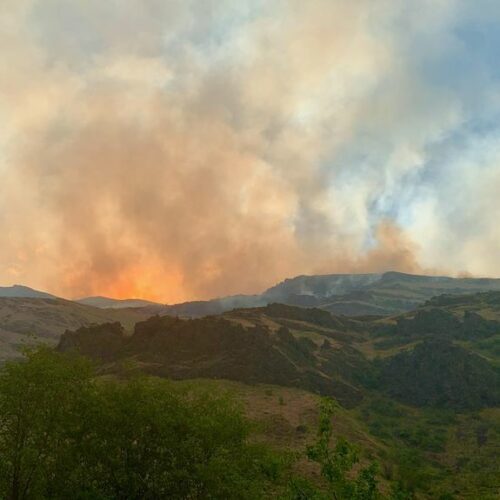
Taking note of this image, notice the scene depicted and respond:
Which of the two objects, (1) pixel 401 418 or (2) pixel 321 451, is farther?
(1) pixel 401 418

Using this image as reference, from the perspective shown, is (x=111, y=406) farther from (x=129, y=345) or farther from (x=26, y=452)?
(x=129, y=345)

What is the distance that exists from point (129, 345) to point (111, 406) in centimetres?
A: 8656

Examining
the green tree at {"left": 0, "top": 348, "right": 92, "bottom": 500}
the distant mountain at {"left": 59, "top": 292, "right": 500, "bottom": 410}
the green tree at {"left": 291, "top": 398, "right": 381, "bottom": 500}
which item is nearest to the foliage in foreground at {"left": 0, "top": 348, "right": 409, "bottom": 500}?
the green tree at {"left": 0, "top": 348, "right": 92, "bottom": 500}

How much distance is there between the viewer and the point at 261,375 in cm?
10075

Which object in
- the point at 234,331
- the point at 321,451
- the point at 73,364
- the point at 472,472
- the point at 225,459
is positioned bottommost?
the point at 472,472

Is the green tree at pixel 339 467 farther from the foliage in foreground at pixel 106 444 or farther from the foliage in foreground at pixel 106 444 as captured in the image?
the foliage in foreground at pixel 106 444

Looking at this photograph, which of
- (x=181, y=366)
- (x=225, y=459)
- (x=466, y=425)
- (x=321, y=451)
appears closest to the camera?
(x=321, y=451)

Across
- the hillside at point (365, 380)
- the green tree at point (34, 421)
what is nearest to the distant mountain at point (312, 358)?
the hillside at point (365, 380)

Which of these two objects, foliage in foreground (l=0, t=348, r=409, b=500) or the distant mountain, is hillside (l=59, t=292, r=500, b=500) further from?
foliage in foreground (l=0, t=348, r=409, b=500)

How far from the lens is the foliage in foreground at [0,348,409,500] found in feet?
107

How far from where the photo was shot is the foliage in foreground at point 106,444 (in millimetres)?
32688

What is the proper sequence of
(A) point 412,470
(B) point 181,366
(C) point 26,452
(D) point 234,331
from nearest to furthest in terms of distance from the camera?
(C) point 26,452 → (A) point 412,470 → (B) point 181,366 → (D) point 234,331

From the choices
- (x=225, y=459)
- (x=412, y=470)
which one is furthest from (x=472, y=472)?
(x=225, y=459)

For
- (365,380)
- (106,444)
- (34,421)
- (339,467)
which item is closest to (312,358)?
(365,380)
